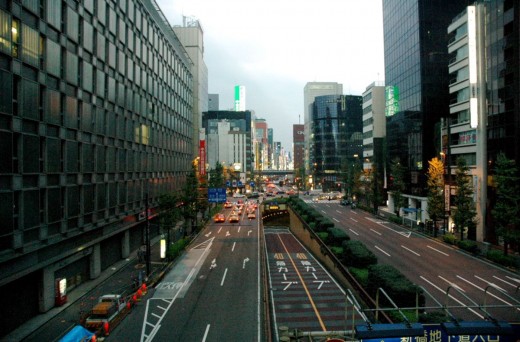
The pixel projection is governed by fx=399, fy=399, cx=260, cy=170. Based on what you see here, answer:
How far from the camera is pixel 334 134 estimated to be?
18712cm

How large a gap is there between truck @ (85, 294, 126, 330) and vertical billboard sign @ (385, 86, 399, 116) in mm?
69894

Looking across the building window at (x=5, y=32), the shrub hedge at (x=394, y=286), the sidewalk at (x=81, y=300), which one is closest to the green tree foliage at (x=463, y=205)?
the shrub hedge at (x=394, y=286)

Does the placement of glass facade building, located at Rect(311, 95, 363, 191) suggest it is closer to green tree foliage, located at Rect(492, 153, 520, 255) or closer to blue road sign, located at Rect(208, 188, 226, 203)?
blue road sign, located at Rect(208, 188, 226, 203)

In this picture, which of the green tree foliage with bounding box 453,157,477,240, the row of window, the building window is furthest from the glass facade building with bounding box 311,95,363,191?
the building window

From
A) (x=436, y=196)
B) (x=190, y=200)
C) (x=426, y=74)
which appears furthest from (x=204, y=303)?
(x=426, y=74)

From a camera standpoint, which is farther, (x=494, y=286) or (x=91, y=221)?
(x=91, y=221)

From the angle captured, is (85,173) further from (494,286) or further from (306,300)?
(494,286)

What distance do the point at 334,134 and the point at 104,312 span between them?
17191cm

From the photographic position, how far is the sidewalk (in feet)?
73.7

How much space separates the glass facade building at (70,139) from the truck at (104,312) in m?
4.47

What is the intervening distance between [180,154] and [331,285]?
45072mm

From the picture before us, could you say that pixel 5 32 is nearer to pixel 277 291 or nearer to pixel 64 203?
pixel 64 203

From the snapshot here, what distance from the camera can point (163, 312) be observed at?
25.5 m

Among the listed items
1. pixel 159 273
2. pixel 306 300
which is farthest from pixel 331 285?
pixel 159 273
